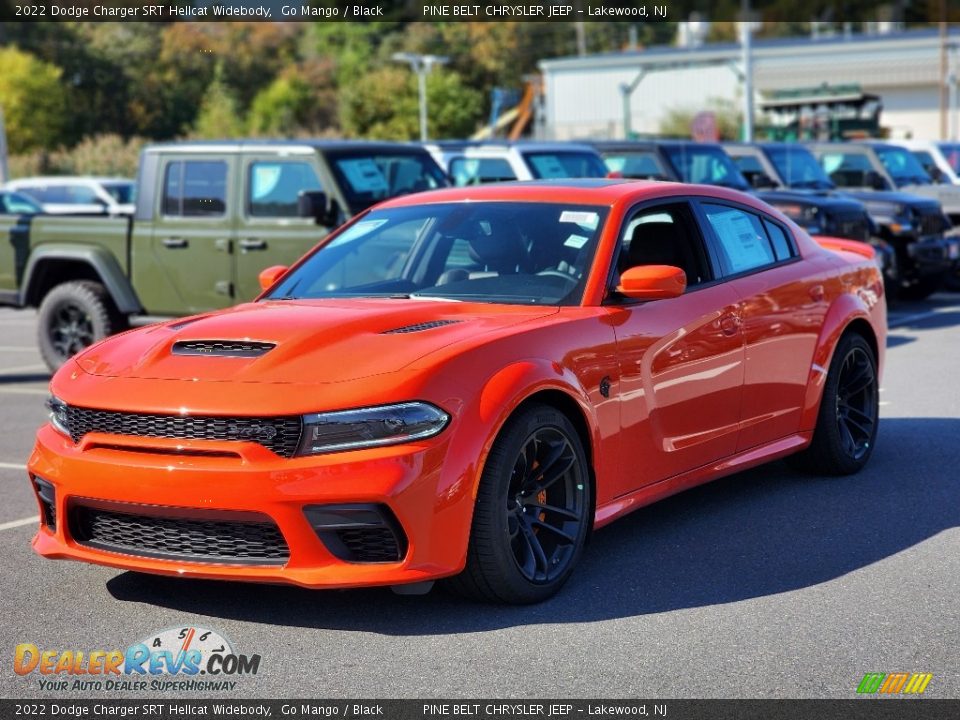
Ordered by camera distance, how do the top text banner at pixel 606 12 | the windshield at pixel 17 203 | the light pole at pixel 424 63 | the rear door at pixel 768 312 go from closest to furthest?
the rear door at pixel 768 312 → the windshield at pixel 17 203 → the light pole at pixel 424 63 → the top text banner at pixel 606 12

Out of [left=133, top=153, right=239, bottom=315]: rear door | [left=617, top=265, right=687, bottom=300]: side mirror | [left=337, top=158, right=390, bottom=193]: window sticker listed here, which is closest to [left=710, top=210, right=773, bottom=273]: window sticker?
[left=617, top=265, right=687, bottom=300]: side mirror

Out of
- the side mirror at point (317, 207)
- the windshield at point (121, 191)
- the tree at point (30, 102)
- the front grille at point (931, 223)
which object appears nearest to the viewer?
the side mirror at point (317, 207)

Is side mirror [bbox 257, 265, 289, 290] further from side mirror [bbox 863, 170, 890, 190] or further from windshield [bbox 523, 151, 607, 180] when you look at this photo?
side mirror [bbox 863, 170, 890, 190]

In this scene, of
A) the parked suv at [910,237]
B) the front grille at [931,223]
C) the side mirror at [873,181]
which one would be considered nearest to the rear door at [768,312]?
the parked suv at [910,237]

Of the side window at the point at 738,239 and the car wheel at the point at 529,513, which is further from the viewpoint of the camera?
the side window at the point at 738,239

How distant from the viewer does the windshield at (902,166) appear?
21.6m

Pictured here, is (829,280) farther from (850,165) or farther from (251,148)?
(850,165)

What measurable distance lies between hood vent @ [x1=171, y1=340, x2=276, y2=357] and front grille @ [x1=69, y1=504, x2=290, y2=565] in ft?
2.08

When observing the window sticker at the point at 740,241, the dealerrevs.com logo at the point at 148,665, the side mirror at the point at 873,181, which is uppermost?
the window sticker at the point at 740,241

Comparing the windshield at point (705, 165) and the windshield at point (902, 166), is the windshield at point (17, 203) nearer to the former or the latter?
the windshield at point (705, 165)

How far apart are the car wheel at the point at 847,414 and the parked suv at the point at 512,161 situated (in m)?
8.51

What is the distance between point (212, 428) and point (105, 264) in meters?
8.00

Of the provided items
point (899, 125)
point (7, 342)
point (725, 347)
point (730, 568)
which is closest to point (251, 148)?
point (7, 342)

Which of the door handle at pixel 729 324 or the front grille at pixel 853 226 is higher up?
the door handle at pixel 729 324
